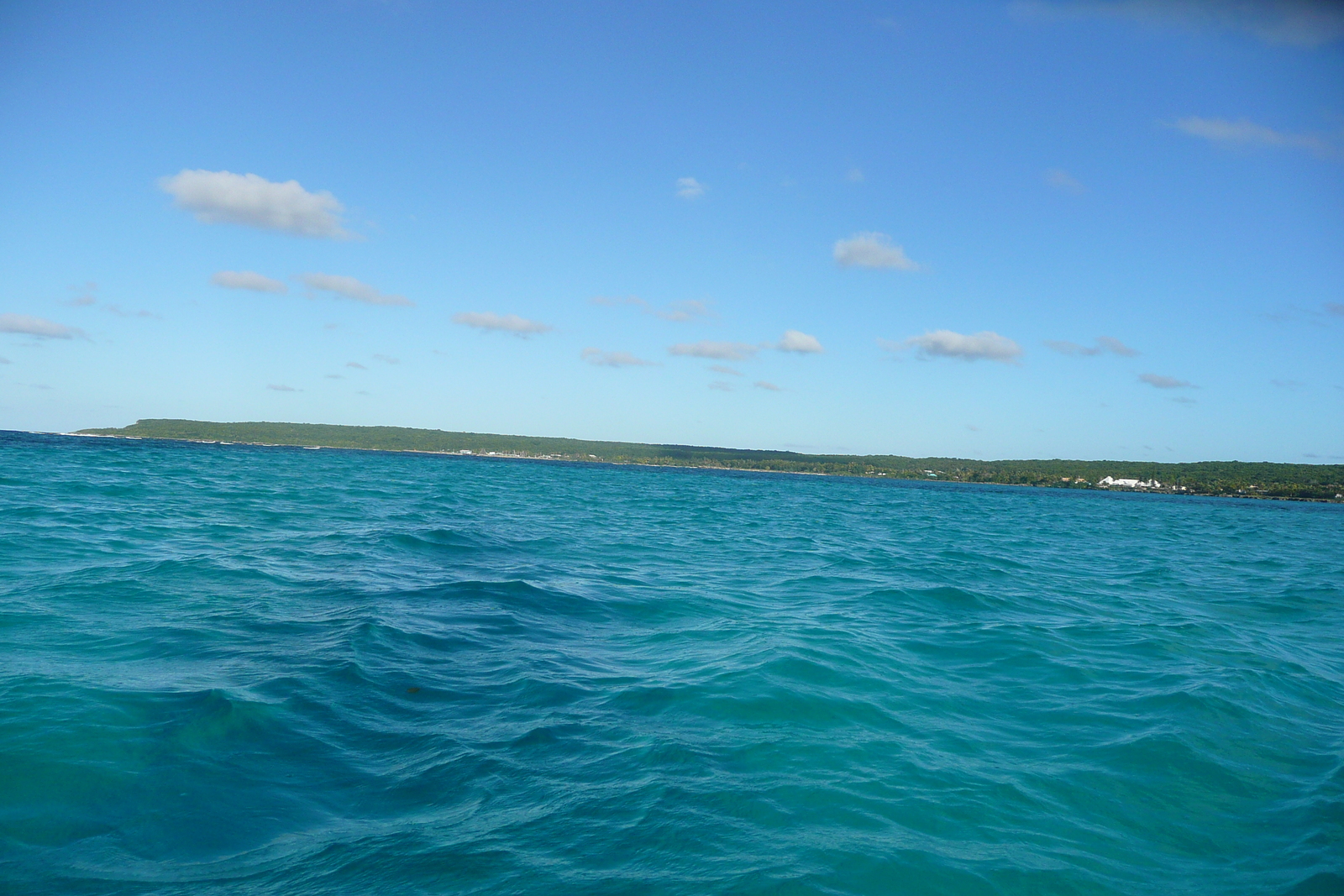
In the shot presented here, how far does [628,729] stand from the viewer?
279 inches

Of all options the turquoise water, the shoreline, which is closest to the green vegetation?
the shoreline

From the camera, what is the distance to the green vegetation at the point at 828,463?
116250 millimetres

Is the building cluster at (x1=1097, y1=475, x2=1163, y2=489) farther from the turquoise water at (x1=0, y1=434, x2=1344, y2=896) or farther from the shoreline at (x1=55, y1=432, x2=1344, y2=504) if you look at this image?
the turquoise water at (x1=0, y1=434, x2=1344, y2=896)

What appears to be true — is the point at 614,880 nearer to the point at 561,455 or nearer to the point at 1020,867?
the point at 1020,867

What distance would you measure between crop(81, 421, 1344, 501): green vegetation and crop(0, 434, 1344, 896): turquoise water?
12081 centimetres

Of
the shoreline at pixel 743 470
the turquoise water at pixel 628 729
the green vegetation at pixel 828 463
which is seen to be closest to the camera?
the turquoise water at pixel 628 729

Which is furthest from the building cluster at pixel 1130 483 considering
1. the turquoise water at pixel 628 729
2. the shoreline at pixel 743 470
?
the turquoise water at pixel 628 729

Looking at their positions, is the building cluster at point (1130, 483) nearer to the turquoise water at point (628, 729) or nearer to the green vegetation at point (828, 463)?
the green vegetation at point (828, 463)

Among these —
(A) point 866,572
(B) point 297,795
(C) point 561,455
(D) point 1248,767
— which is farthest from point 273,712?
(C) point 561,455

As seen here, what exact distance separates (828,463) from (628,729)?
17618cm

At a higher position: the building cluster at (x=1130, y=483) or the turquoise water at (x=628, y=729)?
the building cluster at (x=1130, y=483)

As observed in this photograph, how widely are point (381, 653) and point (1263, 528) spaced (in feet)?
170

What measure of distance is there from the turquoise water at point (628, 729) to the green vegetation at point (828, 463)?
121 m

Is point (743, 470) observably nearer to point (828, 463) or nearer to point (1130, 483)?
point (828, 463)
